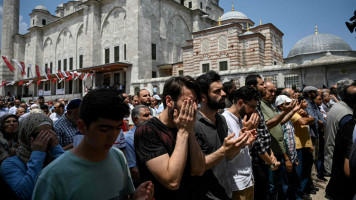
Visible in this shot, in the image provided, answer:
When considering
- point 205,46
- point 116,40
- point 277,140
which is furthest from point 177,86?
point 116,40

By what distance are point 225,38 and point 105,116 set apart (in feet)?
70.8

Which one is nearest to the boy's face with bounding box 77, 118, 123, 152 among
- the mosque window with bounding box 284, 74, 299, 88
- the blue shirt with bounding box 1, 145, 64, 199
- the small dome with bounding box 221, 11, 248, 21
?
the blue shirt with bounding box 1, 145, 64, 199

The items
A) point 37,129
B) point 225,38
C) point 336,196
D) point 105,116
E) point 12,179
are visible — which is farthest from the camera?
point 225,38

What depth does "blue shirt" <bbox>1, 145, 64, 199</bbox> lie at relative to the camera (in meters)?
1.66

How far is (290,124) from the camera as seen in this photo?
4.00 meters

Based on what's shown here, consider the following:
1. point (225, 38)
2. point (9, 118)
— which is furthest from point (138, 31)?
point (9, 118)

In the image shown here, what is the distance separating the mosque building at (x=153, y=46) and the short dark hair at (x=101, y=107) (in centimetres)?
1386

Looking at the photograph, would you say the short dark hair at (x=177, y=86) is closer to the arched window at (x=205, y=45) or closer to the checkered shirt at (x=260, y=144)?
the checkered shirt at (x=260, y=144)

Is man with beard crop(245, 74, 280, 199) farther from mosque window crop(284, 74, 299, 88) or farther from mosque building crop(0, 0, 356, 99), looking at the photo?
mosque building crop(0, 0, 356, 99)

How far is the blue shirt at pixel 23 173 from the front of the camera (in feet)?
5.46

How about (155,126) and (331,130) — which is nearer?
(155,126)

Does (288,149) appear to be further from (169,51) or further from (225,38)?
(169,51)

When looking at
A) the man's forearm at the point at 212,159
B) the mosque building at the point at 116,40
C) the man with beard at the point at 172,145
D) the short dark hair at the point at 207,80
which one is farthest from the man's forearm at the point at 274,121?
the mosque building at the point at 116,40

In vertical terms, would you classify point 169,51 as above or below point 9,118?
above
